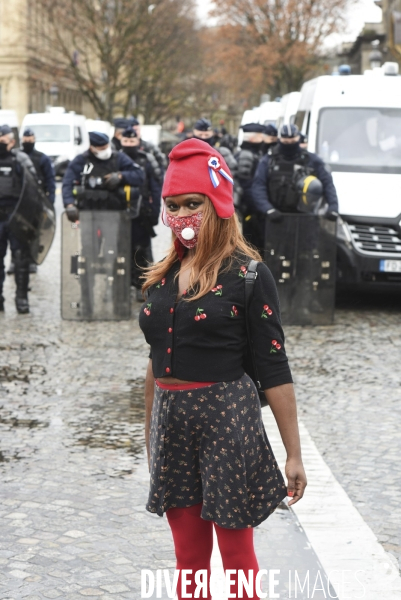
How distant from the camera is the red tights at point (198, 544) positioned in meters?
3.38

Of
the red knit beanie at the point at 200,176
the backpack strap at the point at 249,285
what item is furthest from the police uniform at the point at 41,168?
the backpack strap at the point at 249,285

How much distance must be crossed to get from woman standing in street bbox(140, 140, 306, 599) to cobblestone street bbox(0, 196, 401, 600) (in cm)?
101

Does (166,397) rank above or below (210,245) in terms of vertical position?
below

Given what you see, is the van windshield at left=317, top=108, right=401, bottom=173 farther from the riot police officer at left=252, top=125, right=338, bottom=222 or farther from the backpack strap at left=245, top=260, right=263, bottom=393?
the backpack strap at left=245, top=260, right=263, bottom=393

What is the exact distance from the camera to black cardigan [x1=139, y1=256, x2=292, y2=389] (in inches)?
131

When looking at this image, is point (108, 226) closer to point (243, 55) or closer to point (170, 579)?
point (170, 579)

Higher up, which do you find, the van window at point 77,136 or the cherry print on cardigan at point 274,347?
the cherry print on cardigan at point 274,347

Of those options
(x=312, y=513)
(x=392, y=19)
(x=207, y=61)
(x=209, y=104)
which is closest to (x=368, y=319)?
(x=392, y=19)

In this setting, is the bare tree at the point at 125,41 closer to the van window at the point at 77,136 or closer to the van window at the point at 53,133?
the van window at the point at 77,136

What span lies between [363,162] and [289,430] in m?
9.58

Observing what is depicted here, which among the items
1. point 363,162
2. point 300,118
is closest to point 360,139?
point 363,162

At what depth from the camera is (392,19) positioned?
14547 millimetres

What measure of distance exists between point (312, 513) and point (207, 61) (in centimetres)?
6553

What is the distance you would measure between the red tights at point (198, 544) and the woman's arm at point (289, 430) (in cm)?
19
